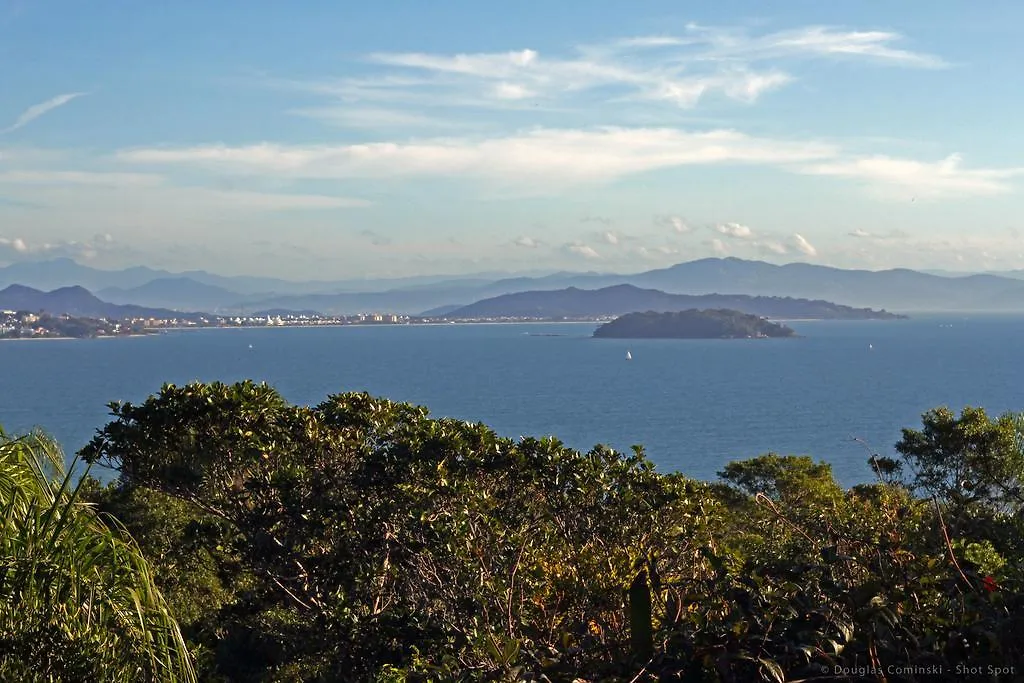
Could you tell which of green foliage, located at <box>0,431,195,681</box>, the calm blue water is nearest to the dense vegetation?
green foliage, located at <box>0,431,195,681</box>

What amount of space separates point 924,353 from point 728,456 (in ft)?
366

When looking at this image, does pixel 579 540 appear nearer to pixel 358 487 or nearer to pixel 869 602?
pixel 358 487

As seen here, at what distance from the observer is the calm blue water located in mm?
76000

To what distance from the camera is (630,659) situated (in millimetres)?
3994

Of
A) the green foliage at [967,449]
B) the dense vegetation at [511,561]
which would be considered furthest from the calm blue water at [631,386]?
the dense vegetation at [511,561]

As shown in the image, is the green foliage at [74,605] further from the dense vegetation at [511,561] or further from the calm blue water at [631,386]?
the calm blue water at [631,386]

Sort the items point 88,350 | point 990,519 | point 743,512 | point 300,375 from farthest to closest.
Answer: point 88,350
point 300,375
point 743,512
point 990,519

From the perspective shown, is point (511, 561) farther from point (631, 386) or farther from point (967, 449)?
point (631, 386)

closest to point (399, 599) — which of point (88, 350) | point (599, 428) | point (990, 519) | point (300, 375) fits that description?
point (990, 519)

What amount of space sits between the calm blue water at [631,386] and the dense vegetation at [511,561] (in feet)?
160

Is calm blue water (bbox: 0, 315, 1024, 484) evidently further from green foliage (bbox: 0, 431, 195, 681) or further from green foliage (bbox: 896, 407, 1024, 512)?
green foliage (bbox: 0, 431, 195, 681)

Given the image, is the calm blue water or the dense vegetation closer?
the dense vegetation

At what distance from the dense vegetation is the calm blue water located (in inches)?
1924

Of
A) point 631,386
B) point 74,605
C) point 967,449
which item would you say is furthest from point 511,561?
point 631,386
